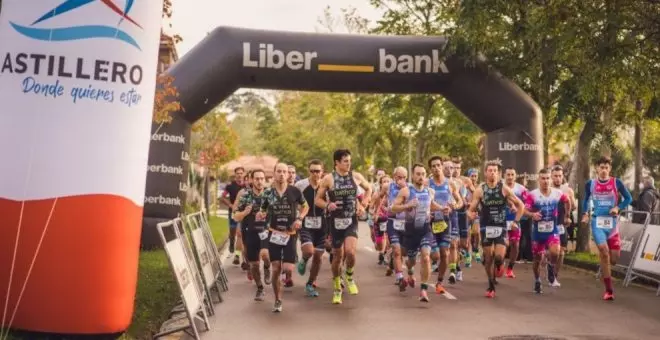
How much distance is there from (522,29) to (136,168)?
10.3 meters

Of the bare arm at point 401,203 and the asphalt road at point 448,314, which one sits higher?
the bare arm at point 401,203

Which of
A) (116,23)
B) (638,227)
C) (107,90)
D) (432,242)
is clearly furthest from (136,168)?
(638,227)

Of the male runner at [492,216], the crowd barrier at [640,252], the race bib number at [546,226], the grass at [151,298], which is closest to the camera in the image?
the grass at [151,298]

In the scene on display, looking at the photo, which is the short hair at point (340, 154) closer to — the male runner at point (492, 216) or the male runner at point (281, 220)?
the male runner at point (281, 220)

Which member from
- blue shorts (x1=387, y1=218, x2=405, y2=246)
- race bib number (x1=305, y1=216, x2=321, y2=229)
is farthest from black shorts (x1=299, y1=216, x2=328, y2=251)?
blue shorts (x1=387, y1=218, x2=405, y2=246)

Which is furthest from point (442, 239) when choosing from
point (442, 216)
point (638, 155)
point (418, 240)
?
point (638, 155)

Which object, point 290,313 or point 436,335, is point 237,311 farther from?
point 436,335

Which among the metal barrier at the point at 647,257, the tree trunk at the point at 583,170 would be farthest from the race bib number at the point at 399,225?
the tree trunk at the point at 583,170

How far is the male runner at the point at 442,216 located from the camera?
12.1 meters

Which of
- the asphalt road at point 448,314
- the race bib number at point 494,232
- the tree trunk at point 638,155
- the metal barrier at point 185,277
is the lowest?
the asphalt road at point 448,314

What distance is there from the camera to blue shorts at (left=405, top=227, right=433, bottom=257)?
11.5m

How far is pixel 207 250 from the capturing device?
11375 millimetres

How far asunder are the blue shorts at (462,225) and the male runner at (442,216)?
151 centimetres

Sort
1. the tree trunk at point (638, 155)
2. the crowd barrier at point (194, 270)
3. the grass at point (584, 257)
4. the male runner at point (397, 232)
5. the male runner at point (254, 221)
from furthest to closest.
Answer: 1. the tree trunk at point (638, 155)
2. the grass at point (584, 257)
3. the male runner at point (397, 232)
4. the male runner at point (254, 221)
5. the crowd barrier at point (194, 270)
